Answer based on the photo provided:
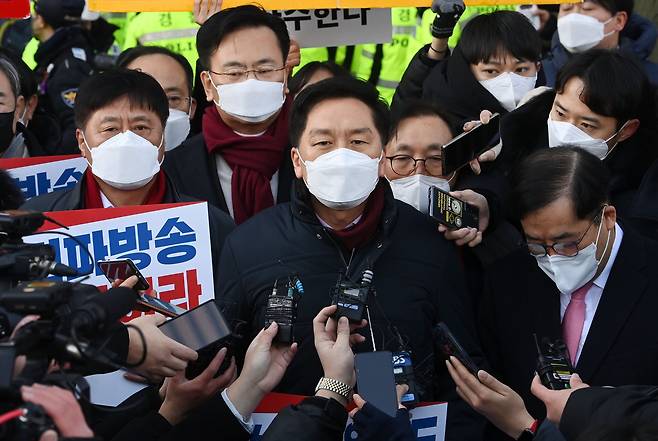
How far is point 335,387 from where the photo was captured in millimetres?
3807

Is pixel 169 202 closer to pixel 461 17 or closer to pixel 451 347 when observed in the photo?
pixel 451 347

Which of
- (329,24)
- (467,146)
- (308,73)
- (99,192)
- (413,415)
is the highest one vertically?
(329,24)

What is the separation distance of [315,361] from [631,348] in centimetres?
115

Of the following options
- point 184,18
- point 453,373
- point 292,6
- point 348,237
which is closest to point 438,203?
point 348,237

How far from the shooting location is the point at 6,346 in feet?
9.62

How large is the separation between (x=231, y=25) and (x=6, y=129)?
47.3 inches

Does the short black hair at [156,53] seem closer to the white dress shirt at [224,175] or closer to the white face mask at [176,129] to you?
the white face mask at [176,129]

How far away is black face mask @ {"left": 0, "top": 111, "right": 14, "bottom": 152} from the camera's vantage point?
566cm

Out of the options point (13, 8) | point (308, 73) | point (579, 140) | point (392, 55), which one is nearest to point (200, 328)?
point (579, 140)

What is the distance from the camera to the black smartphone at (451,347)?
4.08 m

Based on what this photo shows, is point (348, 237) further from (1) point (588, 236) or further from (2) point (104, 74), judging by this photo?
(2) point (104, 74)

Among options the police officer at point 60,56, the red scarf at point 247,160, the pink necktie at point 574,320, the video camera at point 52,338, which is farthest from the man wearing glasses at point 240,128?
the video camera at point 52,338

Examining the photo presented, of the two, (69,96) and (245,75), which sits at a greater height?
(245,75)

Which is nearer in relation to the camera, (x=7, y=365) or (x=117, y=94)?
(x=7, y=365)
